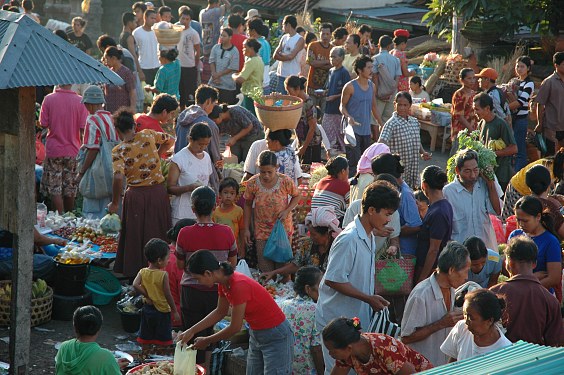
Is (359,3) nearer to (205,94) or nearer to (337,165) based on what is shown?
(205,94)

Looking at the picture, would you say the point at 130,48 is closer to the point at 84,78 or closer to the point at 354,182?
the point at 354,182

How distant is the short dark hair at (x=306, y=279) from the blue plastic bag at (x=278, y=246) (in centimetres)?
161

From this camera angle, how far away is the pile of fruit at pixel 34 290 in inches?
335

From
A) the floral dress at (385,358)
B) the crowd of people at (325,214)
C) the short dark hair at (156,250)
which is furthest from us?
the short dark hair at (156,250)

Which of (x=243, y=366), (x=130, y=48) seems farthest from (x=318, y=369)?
(x=130, y=48)

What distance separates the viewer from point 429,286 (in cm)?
629

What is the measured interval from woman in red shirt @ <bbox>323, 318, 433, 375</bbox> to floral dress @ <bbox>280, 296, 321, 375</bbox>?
178 centimetres

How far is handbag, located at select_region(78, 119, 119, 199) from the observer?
10281 mm

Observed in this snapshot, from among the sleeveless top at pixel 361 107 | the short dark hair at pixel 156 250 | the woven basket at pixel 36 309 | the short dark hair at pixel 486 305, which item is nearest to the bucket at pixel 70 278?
the woven basket at pixel 36 309

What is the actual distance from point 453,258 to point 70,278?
4017mm

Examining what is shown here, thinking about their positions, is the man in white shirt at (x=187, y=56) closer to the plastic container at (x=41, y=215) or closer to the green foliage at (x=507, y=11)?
the green foliage at (x=507, y=11)

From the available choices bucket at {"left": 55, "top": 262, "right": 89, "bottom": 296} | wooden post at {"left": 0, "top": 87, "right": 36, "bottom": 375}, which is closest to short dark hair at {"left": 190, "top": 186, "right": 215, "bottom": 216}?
wooden post at {"left": 0, "top": 87, "right": 36, "bottom": 375}

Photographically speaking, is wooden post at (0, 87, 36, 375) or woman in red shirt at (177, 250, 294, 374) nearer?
woman in red shirt at (177, 250, 294, 374)

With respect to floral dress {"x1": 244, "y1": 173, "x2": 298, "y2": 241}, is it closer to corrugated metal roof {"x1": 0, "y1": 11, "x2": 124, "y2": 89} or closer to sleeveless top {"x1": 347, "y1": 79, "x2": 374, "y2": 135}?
corrugated metal roof {"x1": 0, "y1": 11, "x2": 124, "y2": 89}
